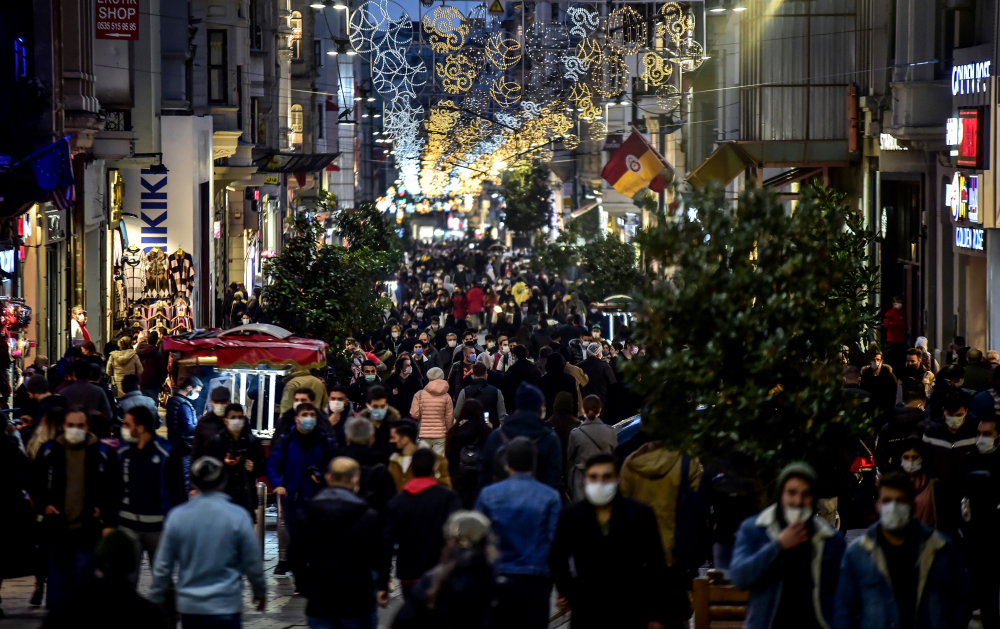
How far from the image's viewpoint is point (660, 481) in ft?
30.0

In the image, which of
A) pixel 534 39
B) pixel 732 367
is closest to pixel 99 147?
pixel 534 39

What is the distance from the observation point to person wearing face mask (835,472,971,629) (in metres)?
6.69

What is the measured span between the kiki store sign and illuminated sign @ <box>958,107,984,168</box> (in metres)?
0.35

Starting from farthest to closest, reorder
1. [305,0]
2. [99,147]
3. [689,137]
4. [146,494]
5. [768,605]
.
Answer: [305,0]
[689,137]
[99,147]
[146,494]
[768,605]

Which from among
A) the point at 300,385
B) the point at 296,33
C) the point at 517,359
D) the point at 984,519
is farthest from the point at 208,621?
the point at 296,33

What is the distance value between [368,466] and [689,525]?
7.84 ft

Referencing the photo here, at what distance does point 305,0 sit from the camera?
54656 millimetres

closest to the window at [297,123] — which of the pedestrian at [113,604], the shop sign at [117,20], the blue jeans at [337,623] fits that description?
the shop sign at [117,20]

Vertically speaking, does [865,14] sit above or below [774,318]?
above

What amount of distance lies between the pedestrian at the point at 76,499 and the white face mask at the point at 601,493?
3553mm

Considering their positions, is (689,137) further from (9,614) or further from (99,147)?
(9,614)

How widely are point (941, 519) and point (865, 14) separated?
1977cm

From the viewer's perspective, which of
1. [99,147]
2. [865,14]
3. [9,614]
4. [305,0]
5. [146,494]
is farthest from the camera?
[305,0]

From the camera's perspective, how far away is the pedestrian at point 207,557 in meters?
7.34
